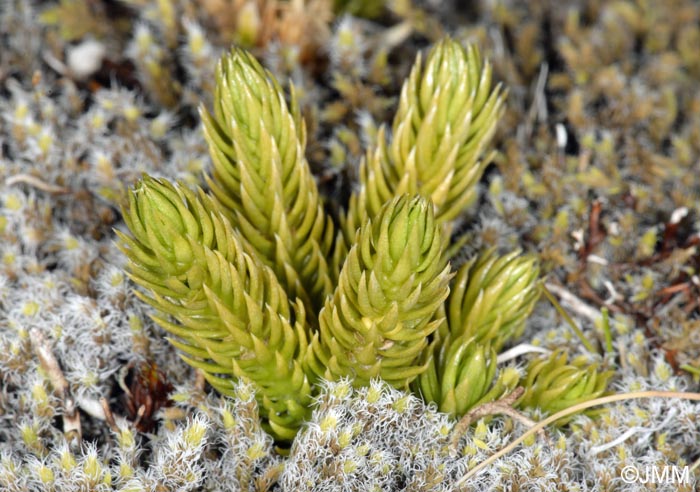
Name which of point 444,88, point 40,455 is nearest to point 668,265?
point 444,88

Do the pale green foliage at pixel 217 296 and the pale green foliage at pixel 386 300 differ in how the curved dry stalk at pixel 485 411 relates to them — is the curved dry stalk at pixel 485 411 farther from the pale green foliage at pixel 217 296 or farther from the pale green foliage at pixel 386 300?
the pale green foliage at pixel 217 296

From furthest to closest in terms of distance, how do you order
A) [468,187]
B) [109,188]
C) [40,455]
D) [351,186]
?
[351,186] → [109,188] → [468,187] → [40,455]

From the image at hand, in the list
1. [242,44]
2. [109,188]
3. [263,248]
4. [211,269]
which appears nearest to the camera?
[211,269]

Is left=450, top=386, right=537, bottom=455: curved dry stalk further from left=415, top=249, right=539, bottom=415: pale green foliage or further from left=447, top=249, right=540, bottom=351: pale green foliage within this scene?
left=447, top=249, right=540, bottom=351: pale green foliage

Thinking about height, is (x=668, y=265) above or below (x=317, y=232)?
below

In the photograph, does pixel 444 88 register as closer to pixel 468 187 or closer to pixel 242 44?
pixel 468 187

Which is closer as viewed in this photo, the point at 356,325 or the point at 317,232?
the point at 356,325

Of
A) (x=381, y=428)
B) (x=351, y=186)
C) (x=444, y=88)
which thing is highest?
(x=444, y=88)
